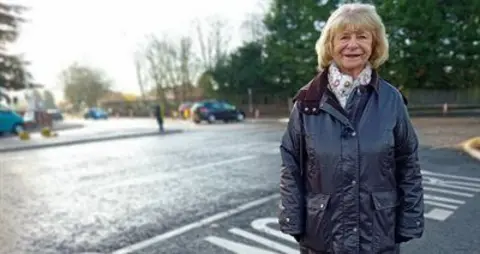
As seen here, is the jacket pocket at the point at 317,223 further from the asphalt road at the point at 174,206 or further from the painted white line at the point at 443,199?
the painted white line at the point at 443,199

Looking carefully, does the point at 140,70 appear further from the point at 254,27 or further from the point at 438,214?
the point at 438,214

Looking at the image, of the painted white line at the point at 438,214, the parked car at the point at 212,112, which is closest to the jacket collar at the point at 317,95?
the painted white line at the point at 438,214

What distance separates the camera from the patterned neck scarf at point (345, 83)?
81.7 inches

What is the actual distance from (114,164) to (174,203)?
4921mm

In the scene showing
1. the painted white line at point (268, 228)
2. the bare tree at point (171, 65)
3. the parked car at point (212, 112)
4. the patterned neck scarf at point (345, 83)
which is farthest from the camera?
the bare tree at point (171, 65)

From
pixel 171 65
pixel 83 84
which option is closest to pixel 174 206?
pixel 171 65

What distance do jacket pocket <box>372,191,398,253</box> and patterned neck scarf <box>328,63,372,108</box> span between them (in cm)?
49

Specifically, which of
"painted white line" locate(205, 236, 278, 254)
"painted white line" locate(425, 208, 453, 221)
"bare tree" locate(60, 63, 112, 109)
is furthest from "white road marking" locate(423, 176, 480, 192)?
"bare tree" locate(60, 63, 112, 109)

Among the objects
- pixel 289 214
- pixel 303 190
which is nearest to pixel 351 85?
pixel 303 190

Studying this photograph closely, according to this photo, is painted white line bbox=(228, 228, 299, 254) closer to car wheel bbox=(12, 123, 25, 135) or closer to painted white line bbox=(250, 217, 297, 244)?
painted white line bbox=(250, 217, 297, 244)

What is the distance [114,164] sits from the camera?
1047cm

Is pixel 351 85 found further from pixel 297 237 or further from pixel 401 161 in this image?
pixel 297 237

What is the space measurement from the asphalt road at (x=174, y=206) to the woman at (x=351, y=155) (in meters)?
2.11

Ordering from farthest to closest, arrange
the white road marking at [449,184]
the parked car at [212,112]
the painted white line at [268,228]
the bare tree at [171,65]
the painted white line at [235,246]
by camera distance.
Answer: the bare tree at [171,65] < the parked car at [212,112] < the white road marking at [449,184] < the painted white line at [268,228] < the painted white line at [235,246]
